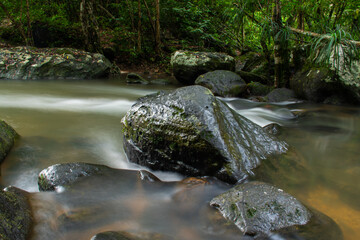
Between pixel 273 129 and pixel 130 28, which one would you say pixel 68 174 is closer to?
pixel 273 129

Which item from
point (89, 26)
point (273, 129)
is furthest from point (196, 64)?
point (89, 26)

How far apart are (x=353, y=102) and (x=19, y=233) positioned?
7.49 metres

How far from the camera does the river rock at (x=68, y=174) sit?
8.13 ft

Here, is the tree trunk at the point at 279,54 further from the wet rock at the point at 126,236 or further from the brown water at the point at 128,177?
the wet rock at the point at 126,236

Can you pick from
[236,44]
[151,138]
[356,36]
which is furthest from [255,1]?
[151,138]

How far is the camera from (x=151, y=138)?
297 centimetres

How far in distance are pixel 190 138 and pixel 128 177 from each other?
2.44 feet

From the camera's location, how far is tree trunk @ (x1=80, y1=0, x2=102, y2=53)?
11758 mm

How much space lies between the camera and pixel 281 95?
7.38 metres

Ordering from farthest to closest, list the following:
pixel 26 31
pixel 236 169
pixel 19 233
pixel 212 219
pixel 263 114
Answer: pixel 26 31, pixel 263 114, pixel 236 169, pixel 212 219, pixel 19 233

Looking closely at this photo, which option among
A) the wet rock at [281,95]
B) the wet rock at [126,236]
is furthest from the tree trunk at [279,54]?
the wet rock at [126,236]

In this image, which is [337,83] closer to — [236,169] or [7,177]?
[236,169]

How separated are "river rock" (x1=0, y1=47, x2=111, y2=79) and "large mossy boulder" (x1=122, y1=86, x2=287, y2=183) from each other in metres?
8.11

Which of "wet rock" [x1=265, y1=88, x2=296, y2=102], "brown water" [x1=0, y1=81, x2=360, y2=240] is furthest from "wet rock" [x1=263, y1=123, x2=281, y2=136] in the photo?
"wet rock" [x1=265, y1=88, x2=296, y2=102]
